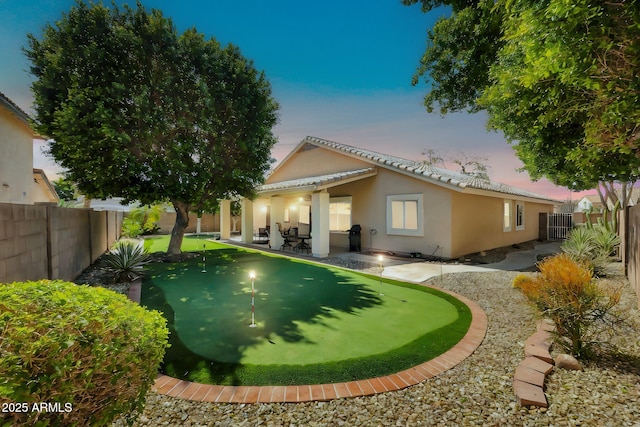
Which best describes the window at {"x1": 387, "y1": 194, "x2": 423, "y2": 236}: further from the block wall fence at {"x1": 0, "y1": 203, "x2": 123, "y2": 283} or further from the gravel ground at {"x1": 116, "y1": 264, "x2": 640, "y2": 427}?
the block wall fence at {"x1": 0, "y1": 203, "x2": 123, "y2": 283}

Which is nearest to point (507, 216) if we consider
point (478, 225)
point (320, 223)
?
point (478, 225)

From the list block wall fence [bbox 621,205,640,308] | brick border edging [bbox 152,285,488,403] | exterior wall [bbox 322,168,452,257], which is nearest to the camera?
brick border edging [bbox 152,285,488,403]

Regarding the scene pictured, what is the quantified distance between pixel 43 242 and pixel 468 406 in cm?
829

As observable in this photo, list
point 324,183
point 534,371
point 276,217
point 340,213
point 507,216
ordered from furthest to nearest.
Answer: point 507,216, point 340,213, point 276,217, point 324,183, point 534,371

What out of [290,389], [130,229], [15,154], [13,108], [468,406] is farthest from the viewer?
[130,229]

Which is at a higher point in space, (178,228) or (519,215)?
(519,215)

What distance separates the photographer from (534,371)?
11.3ft

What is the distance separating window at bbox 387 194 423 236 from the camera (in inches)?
508

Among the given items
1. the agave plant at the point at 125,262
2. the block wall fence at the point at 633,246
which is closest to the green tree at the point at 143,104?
the agave plant at the point at 125,262

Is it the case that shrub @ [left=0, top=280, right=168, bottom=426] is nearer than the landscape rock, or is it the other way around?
shrub @ [left=0, top=280, right=168, bottom=426]

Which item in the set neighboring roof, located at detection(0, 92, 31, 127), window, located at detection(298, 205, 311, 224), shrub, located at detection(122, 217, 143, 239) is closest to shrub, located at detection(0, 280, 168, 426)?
neighboring roof, located at detection(0, 92, 31, 127)

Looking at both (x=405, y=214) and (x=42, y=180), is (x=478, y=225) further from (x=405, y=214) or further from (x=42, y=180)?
(x=42, y=180)

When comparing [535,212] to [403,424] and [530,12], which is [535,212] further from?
[403,424]

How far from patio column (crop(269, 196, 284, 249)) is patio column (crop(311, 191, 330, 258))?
11.3 feet
